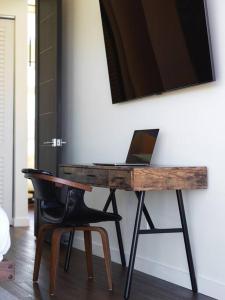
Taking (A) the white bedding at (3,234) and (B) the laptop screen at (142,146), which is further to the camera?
(B) the laptop screen at (142,146)

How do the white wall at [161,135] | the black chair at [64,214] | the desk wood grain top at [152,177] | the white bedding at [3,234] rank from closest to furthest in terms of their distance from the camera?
the white bedding at [3,234] → the desk wood grain top at [152,177] → the white wall at [161,135] → the black chair at [64,214]

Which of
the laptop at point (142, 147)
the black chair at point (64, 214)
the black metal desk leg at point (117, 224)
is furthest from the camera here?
the black metal desk leg at point (117, 224)

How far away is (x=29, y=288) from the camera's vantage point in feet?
10.7

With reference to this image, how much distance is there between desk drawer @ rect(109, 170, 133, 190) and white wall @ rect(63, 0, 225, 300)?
496 mm

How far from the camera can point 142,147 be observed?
360 cm

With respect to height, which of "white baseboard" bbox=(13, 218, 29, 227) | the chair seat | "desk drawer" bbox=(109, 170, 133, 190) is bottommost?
"white baseboard" bbox=(13, 218, 29, 227)

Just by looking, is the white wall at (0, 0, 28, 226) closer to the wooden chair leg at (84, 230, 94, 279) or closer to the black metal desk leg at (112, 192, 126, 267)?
the black metal desk leg at (112, 192, 126, 267)

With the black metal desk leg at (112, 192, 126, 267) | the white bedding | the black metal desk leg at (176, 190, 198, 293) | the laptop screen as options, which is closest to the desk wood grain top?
the black metal desk leg at (176, 190, 198, 293)

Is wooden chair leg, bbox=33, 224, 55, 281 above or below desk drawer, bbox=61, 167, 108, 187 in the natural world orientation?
below

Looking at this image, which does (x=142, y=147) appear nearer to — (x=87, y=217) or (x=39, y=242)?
(x=87, y=217)

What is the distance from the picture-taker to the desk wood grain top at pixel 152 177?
293cm

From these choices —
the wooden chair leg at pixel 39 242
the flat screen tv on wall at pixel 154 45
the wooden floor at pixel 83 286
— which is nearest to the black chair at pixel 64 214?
the wooden chair leg at pixel 39 242

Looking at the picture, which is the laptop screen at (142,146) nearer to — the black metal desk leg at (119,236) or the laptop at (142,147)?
the laptop at (142,147)

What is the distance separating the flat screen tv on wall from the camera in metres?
3.06
